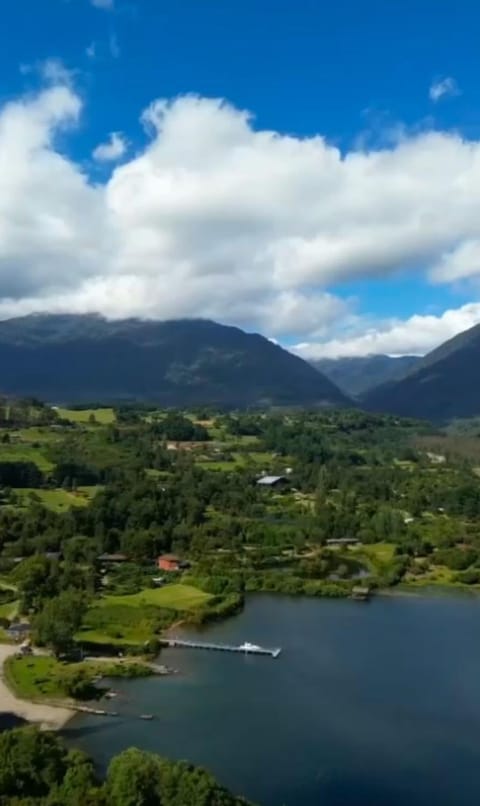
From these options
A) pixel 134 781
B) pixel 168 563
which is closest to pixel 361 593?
pixel 168 563

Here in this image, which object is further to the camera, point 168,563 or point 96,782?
point 168,563

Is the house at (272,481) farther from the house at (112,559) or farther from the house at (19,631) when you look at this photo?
the house at (19,631)

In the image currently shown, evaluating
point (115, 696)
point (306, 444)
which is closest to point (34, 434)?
point (306, 444)

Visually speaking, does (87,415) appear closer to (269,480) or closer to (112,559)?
(269,480)

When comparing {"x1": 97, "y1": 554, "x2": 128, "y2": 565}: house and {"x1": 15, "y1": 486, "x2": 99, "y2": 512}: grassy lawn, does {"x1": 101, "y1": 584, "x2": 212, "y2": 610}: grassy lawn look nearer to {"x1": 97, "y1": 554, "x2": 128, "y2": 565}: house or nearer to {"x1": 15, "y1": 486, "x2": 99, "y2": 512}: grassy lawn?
{"x1": 97, "y1": 554, "x2": 128, "y2": 565}: house

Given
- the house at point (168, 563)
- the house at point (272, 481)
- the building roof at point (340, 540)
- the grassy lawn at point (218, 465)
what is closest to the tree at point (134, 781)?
the house at point (168, 563)
